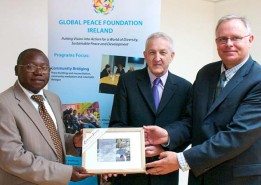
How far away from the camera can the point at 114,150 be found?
2.41 m

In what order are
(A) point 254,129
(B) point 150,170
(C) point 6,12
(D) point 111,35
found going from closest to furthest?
1. (A) point 254,129
2. (B) point 150,170
3. (D) point 111,35
4. (C) point 6,12

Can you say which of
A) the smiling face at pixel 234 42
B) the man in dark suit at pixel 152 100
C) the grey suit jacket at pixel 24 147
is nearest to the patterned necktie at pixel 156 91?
the man in dark suit at pixel 152 100

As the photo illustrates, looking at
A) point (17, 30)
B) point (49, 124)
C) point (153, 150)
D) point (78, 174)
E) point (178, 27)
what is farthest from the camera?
point (178, 27)

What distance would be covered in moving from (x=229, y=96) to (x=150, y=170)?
2.50ft

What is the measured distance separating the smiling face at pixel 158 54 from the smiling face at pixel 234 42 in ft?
1.64

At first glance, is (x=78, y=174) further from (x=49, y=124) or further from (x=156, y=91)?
(x=156, y=91)

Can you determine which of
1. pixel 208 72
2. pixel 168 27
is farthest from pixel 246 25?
pixel 168 27

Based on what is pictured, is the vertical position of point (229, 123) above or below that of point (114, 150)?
above

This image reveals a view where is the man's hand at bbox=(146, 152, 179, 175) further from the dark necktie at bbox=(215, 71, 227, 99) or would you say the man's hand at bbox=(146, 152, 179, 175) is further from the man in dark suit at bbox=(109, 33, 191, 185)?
the dark necktie at bbox=(215, 71, 227, 99)

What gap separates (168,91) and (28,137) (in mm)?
1121

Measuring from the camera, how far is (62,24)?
3344mm

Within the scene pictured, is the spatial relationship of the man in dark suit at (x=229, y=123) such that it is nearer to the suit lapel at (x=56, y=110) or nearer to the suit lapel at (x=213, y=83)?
the suit lapel at (x=213, y=83)

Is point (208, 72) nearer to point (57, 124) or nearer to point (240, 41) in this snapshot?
point (240, 41)

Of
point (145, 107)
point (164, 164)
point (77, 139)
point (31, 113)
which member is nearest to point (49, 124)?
point (31, 113)
